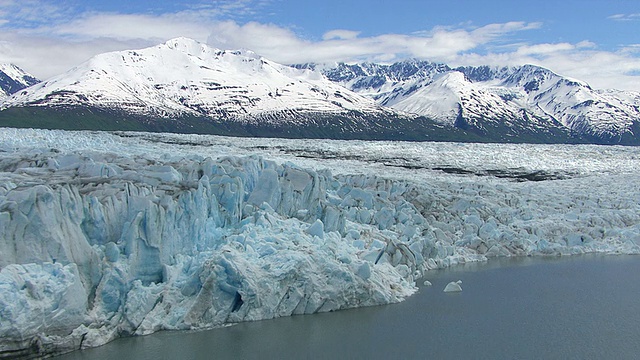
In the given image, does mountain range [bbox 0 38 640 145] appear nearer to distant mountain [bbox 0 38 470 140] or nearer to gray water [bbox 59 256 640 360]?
distant mountain [bbox 0 38 470 140]

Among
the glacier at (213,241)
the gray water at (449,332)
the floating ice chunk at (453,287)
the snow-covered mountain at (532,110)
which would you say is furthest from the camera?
the snow-covered mountain at (532,110)

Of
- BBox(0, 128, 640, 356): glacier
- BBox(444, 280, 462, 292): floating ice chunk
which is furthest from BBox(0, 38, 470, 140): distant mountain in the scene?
BBox(444, 280, 462, 292): floating ice chunk

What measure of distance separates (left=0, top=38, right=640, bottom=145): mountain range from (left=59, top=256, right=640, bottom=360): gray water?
83097mm

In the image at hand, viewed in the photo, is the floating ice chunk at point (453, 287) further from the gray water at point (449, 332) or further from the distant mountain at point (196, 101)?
the distant mountain at point (196, 101)

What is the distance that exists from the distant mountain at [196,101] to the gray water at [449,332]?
284 feet

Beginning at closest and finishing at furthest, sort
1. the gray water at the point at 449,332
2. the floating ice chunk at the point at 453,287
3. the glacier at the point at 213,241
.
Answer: the glacier at the point at 213,241, the gray water at the point at 449,332, the floating ice chunk at the point at 453,287

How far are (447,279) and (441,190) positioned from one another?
30.5ft

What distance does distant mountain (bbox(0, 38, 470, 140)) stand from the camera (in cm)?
11350

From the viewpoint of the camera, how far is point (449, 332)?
17906 millimetres

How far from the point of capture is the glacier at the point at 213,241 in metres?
15.9

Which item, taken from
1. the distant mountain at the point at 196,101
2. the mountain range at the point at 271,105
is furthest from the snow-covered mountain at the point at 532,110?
the distant mountain at the point at 196,101

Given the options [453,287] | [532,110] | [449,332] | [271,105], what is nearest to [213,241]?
[449,332]

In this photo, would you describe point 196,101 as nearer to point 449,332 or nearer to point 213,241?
point 213,241

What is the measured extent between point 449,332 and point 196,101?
123657 millimetres
